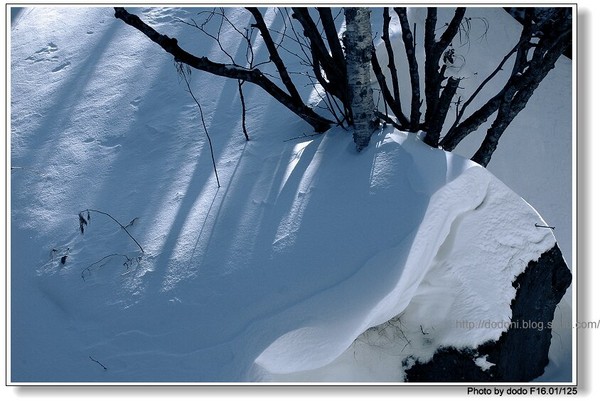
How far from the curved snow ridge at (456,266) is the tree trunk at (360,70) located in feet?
1.47

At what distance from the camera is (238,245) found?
8.55ft

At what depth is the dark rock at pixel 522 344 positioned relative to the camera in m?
2.79

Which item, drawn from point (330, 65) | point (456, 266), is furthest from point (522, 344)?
point (330, 65)

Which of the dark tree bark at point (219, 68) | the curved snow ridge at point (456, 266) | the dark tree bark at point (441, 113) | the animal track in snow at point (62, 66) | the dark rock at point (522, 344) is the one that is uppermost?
the animal track in snow at point (62, 66)

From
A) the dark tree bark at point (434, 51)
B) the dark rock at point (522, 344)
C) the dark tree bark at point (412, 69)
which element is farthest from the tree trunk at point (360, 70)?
the dark rock at point (522, 344)

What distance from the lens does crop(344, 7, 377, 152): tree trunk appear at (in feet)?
8.70

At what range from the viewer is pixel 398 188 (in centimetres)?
258

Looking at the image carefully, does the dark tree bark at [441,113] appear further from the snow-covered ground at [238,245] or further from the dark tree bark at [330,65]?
the dark tree bark at [330,65]

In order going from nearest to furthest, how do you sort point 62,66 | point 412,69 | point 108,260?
point 108,260 → point 412,69 → point 62,66

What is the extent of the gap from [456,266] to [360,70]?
85cm

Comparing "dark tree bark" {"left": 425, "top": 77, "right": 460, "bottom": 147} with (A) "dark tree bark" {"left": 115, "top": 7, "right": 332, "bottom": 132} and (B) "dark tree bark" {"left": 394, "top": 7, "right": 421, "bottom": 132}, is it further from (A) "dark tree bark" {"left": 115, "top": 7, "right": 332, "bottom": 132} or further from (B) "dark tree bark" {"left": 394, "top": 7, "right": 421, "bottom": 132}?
(A) "dark tree bark" {"left": 115, "top": 7, "right": 332, "bottom": 132}

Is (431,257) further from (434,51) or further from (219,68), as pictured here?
(219,68)

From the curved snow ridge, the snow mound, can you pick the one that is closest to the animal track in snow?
the snow mound
